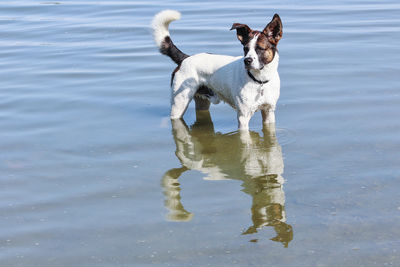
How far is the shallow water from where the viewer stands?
194 inches

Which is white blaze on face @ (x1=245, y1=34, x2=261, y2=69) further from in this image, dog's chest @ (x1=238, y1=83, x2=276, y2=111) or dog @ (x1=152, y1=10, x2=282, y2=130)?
dog's chest @ (x1=238, y1=83, x2=276, y2=111)

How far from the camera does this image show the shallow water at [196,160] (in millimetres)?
4938

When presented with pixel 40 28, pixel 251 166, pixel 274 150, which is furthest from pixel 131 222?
pixel 40 28

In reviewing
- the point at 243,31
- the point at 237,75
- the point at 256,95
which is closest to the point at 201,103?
the point at 237,75

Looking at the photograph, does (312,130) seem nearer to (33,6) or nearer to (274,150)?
(274,150)

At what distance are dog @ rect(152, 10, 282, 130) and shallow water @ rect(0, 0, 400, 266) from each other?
1.09 ft

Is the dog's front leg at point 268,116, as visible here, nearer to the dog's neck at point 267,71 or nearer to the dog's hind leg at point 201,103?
the dog's neck at point 267,71

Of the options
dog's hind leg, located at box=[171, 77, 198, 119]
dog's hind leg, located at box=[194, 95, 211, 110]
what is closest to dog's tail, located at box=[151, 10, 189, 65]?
dog's hind leg, located at box=[171, 77, 198, 119]

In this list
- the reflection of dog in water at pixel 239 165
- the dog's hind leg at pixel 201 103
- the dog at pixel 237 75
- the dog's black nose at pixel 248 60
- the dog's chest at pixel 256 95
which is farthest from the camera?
the dog's hind leg at pixel 201 103

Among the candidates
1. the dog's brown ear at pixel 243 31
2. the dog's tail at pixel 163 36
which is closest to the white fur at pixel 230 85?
the dog's tail at pixel 163 36

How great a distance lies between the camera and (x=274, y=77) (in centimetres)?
728

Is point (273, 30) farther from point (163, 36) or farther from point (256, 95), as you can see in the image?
point (163, 36)

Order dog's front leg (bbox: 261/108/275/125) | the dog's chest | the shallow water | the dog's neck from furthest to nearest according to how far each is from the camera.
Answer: dog's front leg (bbox: 261/108/275/125) → the dog's chest → the dog's neck → the shallow water

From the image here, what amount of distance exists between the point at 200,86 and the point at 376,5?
837 cm
